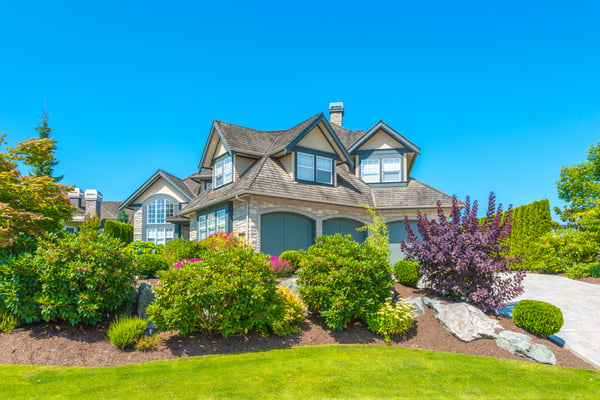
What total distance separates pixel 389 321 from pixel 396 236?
10509 millimetres

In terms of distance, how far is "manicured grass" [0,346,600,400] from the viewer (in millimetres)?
5750

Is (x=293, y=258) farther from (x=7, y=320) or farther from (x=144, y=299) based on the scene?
(x=7, y=320)

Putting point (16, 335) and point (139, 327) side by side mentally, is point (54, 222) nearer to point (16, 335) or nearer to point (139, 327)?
point (16, 335)

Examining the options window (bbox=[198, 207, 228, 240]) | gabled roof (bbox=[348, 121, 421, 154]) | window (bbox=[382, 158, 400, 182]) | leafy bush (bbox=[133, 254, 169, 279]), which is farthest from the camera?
window (bbox=[382, 158, 400, 182])

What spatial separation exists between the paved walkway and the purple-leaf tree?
1.66 meters

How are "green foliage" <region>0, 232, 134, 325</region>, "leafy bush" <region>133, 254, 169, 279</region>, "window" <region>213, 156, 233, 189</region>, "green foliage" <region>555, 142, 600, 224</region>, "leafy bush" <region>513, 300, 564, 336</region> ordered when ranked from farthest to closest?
"green foliage" <region>555, 142, 600, 224</region> < "window" <region>213, 156, 233, 189</region> < "leafy bush" <region>133, 254, 169, 279</region> < "leafy bush" <region>513, 300, 564, 336</region> < "green foliage" <region>0, 232, 134, 325</region>

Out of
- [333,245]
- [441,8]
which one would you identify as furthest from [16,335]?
[441,8]

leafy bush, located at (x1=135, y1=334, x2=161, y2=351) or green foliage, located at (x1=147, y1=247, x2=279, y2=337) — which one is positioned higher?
green foliage, located at (x1=147, y1=247, x2=279, y2=337)

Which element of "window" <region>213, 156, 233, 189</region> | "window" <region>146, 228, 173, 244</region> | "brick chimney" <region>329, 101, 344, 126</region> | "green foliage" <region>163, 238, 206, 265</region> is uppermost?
"brick chimney" <region>329, 101, 344, 126</region>

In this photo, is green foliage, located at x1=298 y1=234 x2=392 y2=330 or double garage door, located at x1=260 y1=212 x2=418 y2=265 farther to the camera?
double garage door, located at x1=260 y1=212 x2=418 y2=265

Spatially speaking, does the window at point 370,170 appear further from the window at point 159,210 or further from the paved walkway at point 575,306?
the window at point 159,210

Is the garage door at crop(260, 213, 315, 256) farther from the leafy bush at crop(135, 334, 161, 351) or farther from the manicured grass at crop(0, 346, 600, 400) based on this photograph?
the manicured grass at crop(0, 346, 600, 400)

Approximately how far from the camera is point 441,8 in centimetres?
1266

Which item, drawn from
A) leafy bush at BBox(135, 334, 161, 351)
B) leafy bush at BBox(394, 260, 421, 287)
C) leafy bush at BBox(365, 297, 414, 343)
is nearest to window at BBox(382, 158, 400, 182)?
leafy bush at BBox(394, 260, 421, 287)
